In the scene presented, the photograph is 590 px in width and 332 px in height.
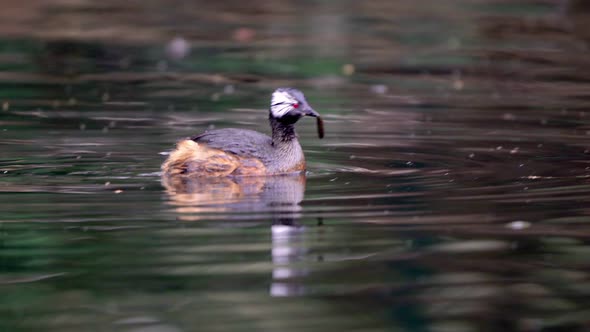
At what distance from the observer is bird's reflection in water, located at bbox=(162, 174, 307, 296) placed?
7.02 meters

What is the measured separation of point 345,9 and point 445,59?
746cm

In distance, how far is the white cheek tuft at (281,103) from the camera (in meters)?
10.6

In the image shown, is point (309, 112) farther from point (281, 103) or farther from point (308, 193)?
point (308, 193)

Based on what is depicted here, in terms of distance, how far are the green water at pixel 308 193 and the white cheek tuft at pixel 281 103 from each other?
2.01 ft

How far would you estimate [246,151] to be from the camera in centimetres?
1040

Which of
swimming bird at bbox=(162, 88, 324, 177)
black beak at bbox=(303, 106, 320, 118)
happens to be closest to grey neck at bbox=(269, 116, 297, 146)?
swimming bird at bbox=(162, 88, 324, 177)

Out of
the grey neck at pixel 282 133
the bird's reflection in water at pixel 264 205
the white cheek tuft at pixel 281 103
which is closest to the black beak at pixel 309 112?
the white cheek tuft at pixel 281 103

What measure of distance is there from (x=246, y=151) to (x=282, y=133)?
0.49 meters

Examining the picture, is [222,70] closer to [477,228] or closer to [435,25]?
[435,25]

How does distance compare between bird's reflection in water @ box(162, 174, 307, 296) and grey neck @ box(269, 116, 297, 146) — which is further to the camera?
grey neck @ box(269, 116, 297, 146)

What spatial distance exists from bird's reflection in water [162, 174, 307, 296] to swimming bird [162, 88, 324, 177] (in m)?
0.10

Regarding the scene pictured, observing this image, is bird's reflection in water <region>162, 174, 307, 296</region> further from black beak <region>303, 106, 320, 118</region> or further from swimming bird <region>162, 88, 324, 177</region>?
black beak <region>303, 106, 320, 118</region>

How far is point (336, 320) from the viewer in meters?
6.04

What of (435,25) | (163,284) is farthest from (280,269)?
(435,25)
